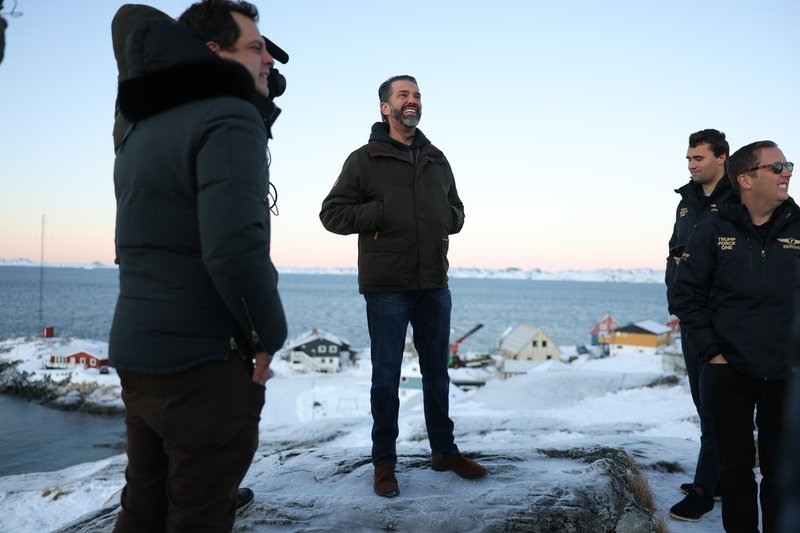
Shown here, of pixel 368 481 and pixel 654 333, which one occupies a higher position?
pixel 368 481

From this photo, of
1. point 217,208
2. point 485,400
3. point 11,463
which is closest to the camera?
point 217,208

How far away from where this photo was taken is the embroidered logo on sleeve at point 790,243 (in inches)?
137

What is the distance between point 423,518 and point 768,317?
2.61 metres

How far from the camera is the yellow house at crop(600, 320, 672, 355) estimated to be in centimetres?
5438

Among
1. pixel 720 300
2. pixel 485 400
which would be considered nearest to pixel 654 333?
pixel 485 400

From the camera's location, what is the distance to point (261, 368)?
2.21 metres

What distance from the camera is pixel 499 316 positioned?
11606 centimetres

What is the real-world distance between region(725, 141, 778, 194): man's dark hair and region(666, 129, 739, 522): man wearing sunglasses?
1.95ft

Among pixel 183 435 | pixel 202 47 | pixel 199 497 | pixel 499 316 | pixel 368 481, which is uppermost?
pixel 202 47

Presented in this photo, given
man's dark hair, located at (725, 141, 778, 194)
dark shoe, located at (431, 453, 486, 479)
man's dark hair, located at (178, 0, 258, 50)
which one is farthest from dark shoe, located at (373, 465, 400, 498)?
man's dark hair, located at (725, 141, 778, 194)

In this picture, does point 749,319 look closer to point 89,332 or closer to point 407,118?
point 407,118

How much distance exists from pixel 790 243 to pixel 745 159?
2.04ft

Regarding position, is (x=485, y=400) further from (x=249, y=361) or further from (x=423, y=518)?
(x=249, y=361)

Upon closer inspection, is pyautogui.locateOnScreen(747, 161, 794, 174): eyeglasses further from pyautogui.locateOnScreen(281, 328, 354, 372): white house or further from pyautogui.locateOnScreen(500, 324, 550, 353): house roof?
pyautogui.locateOnScreen(500, 324, 550, 353): house roof
